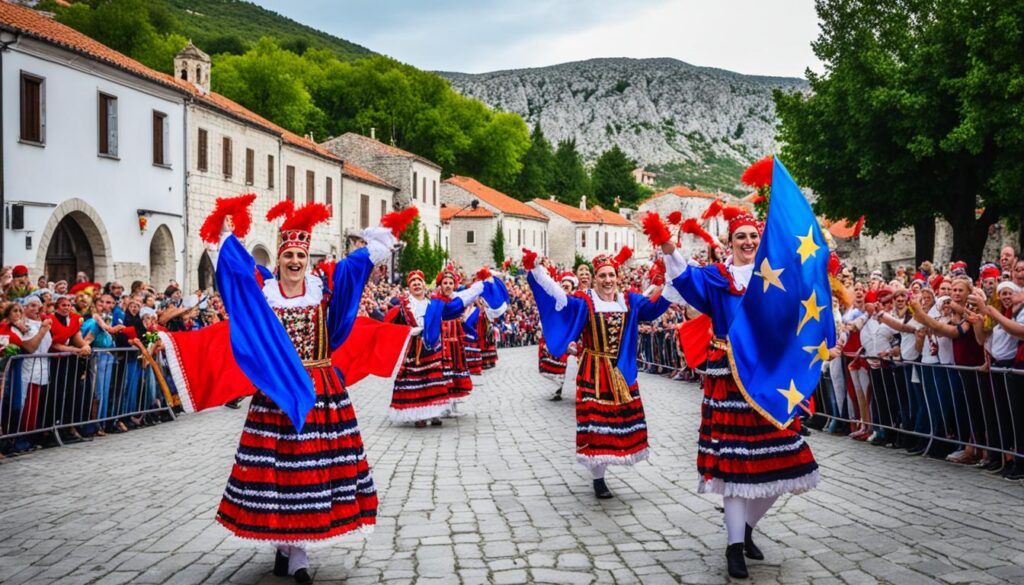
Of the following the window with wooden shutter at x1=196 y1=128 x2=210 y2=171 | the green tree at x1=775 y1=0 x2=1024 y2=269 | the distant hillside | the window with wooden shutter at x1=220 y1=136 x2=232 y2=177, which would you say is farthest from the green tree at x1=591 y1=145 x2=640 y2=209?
the window with wooden shutter at x1=196 y1=128 x2=210 y2=171

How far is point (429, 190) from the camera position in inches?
2270

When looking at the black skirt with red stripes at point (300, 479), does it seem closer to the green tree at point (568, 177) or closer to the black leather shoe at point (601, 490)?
the black leather shoe at point (601, 490)

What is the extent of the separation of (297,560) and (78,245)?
21.7 metres

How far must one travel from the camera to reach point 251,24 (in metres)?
131

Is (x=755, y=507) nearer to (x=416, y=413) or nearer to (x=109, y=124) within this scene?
(x=416, y=413)

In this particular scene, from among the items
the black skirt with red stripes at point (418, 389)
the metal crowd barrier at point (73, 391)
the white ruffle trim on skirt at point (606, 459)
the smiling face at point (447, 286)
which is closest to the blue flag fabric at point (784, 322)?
the white ruffle trim on skirt at point (606, 459)

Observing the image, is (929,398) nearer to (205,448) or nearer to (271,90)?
(205,448)

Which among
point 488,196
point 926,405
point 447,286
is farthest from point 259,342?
point 488,196

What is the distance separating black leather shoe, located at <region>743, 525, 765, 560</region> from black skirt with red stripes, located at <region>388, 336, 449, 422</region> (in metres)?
6.91

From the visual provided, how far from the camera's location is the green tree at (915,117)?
2452 centimetres

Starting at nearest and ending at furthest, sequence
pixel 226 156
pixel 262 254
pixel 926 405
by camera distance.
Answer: pixel 926 405 < pixel 226 156 < pixel 262 254

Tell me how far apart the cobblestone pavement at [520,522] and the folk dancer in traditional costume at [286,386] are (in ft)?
1.33

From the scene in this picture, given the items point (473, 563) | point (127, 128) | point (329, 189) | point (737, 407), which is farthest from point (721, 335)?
point (329, 189)

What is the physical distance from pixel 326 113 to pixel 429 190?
1476 cm
